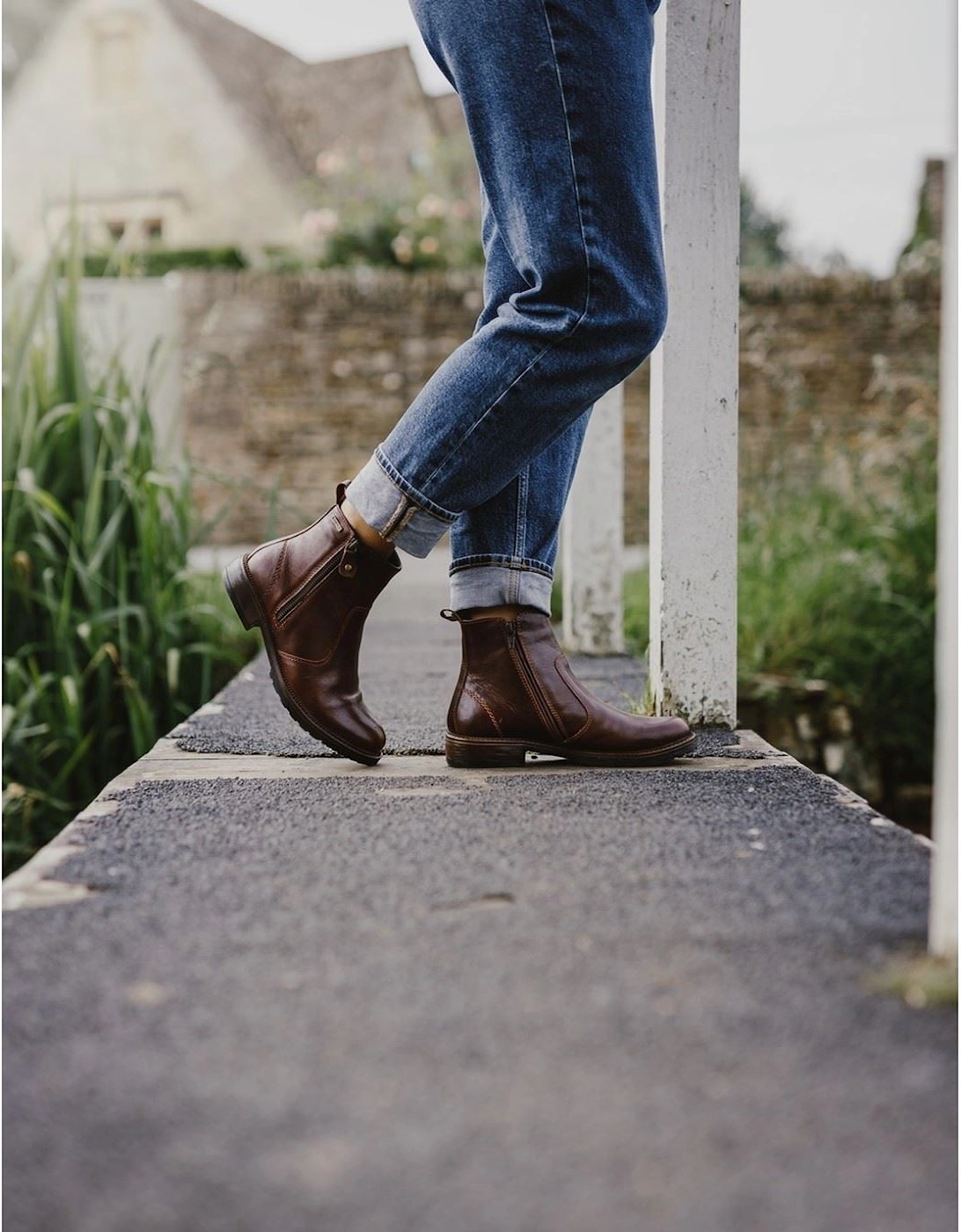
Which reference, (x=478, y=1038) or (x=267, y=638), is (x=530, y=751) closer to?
(x=267, y=638)

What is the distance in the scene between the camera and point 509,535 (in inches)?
53.3

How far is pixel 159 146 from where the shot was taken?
1317cm

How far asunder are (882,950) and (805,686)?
202 centimetres

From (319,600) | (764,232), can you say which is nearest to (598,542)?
(319,600)

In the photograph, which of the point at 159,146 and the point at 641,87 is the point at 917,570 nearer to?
the point at 641,87

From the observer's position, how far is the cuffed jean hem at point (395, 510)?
4.13 ft

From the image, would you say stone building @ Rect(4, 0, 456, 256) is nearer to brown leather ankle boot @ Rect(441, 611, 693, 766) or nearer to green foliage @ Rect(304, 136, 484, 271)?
green foliage @ Rect(304, 136, 484, 271)

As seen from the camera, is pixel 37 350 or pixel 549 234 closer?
pixel 549 234

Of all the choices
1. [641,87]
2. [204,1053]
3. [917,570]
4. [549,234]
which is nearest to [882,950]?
[204,1053]

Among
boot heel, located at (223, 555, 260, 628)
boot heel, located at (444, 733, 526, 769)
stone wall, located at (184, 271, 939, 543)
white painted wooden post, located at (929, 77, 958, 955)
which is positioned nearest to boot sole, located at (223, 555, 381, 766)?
boot heel, located at (223, 555, 260, 628)

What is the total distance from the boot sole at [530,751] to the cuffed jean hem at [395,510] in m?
0.25

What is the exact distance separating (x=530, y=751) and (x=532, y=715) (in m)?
0.06

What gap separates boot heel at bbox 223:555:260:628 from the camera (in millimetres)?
1332

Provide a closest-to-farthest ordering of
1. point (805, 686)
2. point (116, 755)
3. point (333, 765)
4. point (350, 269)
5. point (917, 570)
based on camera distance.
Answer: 1. point (333, 765)
2. point (116, 755)
3. point (805, 686)
4. point (917, 570)
5. point (350, 269)
